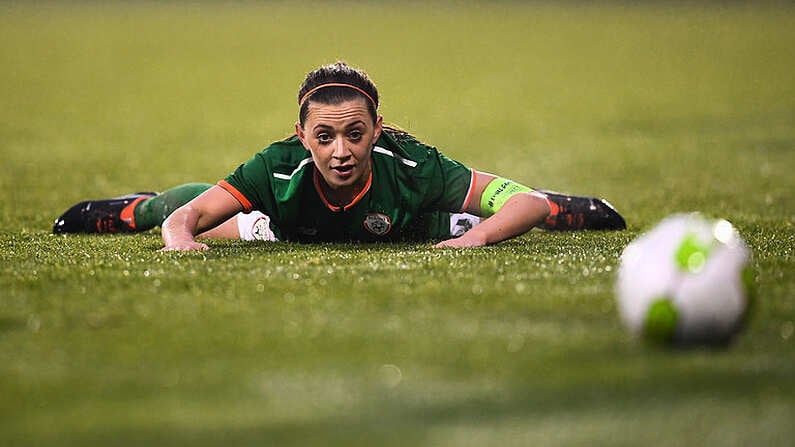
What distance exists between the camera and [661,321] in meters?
4.13

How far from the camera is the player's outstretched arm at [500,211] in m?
6.58

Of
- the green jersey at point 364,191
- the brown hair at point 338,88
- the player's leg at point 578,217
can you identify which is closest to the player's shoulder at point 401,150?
the green jersey at point 364,191

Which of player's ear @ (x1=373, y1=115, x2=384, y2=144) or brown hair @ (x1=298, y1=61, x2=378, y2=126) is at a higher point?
brown hair @ (x1=298, y1=61, x2=378, y2=126)

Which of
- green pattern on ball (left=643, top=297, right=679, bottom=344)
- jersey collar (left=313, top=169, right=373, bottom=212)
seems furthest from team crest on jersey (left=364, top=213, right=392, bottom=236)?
green pattern on ball (left=643, top=297, right=679, bottom=344)

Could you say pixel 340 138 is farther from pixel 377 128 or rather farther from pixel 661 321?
pixel 661 321

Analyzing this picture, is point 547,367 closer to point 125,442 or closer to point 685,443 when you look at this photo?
point 685,443

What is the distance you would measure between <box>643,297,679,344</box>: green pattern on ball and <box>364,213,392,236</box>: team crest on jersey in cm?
278

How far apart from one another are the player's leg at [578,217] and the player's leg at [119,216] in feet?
7.33

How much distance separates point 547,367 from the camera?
402cm

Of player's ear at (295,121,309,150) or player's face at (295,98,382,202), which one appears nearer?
player's face at (295,98,382,202)

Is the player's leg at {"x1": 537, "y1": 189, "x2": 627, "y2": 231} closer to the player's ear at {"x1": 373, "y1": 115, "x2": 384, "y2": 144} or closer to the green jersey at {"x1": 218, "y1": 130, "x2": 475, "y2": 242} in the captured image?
the green jersey at {"x1": 218, "y1": 130, "x2": 475, "y2": 242}

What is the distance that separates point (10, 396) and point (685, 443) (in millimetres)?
→ 2082

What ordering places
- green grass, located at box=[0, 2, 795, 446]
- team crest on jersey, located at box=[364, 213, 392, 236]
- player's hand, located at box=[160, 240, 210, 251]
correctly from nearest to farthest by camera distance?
green grass, located at box=[0, 2, 795, 446]
player's hand, located at box=[160, 240, 210, 251]
team crest on jersey, located at box=[364, 213, 392, 236]

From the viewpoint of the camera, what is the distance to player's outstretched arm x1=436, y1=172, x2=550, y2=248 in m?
6.58
